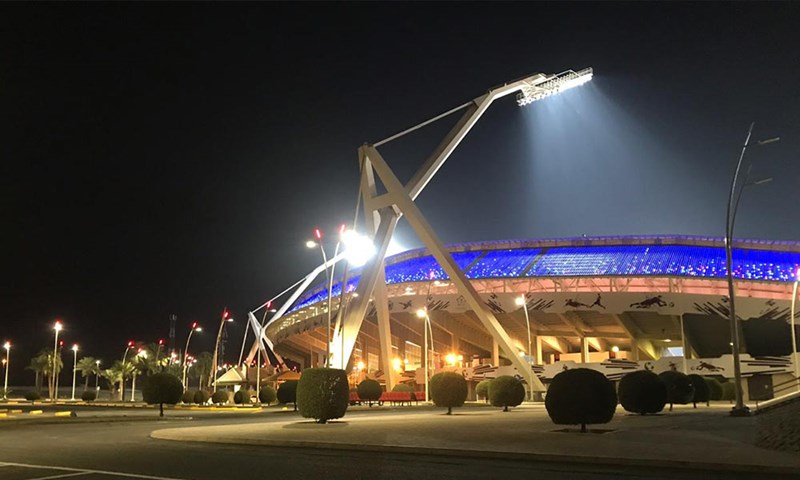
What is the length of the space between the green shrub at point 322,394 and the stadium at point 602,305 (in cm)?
2543

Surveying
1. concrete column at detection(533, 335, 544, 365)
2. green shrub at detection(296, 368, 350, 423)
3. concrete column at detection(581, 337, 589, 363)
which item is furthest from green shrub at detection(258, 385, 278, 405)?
concrete column at detection(581, 337, 589, 363)

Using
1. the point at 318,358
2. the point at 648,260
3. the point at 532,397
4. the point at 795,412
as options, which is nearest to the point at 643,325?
the point at 648,260

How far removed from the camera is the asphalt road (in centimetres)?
1111

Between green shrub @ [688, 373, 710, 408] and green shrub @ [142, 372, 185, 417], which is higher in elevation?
green shrub @ [142, 372, 185, 417]

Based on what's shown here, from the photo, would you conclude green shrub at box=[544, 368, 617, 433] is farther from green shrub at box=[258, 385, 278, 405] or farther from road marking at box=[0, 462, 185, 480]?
green shrub at box=[258, 385, 278, 405]

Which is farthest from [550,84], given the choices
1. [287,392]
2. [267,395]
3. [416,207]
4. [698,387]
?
[267,395]

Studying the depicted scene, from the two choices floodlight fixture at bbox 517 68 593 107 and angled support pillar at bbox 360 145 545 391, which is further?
floodlight fixture at bbox 517 68 593 107

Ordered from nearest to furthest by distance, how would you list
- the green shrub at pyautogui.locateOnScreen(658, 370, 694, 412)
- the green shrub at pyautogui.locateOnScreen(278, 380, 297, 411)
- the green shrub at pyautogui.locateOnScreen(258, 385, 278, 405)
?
1. the green shrub at pyautogui.locateOnScreen(658, 370, 694, 412)
2. the green shrub at pyautogui.locateOnScreen(278, 380, 297, 411)
3. the green shrub at pyautogui.locateOnScreen(258, 385, 278, 405)

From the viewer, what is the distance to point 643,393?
26891mm

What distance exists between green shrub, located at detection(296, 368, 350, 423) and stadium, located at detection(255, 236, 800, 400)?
2543 centimetres

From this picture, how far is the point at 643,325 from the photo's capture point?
70000 millimetres

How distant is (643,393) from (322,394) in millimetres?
13550

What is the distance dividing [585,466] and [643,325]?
203ft

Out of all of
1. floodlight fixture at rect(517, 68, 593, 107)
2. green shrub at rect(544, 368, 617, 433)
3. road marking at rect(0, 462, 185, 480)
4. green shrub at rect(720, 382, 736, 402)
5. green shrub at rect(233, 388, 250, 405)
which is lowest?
green shrub at rect(720, 382, 736, 402)
